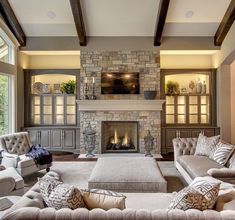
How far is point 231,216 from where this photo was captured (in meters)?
2.01

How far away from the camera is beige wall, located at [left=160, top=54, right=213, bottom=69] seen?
30.7 ft

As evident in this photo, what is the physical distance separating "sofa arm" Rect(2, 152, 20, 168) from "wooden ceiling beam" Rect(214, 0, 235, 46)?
6.37 metres

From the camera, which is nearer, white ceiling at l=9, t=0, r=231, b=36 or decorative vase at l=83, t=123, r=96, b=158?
white ceiling at l=9, t=0, r=231, b=36

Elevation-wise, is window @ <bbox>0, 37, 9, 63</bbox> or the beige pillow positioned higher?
window @ <bbox>0, 37, 9, 63</bbox>

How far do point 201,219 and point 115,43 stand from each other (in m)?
7.35

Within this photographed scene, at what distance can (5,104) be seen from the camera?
8164 millimetres

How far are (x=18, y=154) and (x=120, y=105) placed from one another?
11.5ft

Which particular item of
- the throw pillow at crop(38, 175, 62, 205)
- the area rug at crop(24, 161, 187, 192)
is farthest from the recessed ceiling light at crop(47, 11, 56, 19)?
the throw pillow at crop(38, 175, 62, 205)

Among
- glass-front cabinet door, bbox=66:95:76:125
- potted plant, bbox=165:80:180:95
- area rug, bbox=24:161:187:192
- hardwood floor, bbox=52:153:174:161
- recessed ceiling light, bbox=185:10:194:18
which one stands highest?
recessed ceiling light, bbox=185:10:194:18

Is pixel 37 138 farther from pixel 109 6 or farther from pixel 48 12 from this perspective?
pixel 109 6

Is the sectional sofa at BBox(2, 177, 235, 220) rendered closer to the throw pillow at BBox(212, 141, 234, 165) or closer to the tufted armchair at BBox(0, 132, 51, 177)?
the throw pillow at BBox(212, 141, 234, 165)

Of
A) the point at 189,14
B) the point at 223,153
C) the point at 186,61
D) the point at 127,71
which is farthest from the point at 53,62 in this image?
the point at 223,153

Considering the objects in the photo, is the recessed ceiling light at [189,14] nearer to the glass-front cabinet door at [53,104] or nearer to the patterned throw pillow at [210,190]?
the glass-front cabinet door at [53,104]

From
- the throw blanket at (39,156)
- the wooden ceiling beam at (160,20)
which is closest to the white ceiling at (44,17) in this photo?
the wooden ceiling beam at (160,20)
